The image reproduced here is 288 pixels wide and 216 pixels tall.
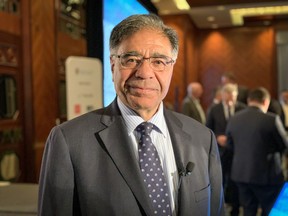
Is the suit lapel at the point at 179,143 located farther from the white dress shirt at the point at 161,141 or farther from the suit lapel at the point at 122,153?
the suit lapel at the point at 122,153

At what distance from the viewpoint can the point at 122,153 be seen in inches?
49.3

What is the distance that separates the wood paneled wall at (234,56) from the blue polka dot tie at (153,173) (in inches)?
319

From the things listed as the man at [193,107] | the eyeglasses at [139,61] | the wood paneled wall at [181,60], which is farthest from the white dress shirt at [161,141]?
the wood paneled wall at [181,60]

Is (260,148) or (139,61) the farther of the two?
(260,148)

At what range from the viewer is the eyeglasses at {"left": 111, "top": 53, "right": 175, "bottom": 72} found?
4.06ft

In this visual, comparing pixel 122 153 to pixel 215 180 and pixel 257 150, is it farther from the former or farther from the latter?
pixel 257 150

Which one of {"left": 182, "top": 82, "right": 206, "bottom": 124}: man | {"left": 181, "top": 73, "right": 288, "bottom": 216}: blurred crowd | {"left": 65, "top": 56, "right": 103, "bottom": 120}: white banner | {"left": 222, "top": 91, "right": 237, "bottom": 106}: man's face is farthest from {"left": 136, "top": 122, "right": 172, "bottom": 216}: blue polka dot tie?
{"left": 182, "top": 82, "right": 206, "bottom": 124}: man

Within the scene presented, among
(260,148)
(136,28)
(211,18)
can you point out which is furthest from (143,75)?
(211,18)

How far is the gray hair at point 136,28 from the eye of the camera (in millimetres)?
1250

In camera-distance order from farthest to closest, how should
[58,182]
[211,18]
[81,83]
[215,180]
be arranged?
1. [211,18]
2. [81,83]
3. [215,180]
4. [58,182]

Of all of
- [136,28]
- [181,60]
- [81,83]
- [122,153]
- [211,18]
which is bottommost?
[122,153]

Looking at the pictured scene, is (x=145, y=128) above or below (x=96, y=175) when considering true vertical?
above

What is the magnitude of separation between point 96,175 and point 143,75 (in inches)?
13.8

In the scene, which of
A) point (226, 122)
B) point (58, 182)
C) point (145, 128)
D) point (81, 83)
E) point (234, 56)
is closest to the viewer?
point (58, 182)
